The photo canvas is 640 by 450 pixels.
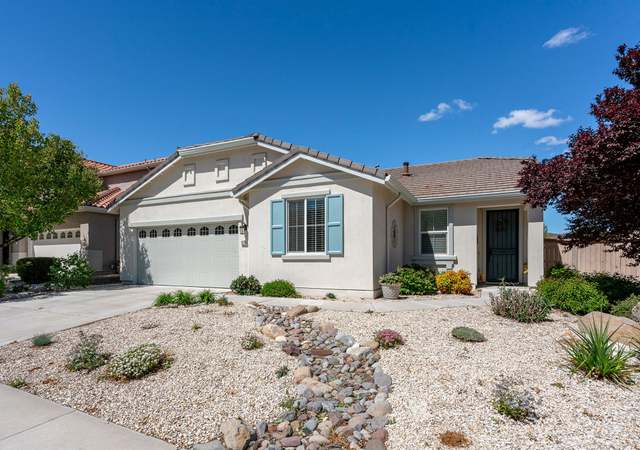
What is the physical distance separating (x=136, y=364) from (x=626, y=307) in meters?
8.75

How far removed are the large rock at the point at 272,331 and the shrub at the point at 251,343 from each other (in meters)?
0.28

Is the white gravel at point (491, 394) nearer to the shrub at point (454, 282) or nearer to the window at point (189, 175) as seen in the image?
the shrub at point (454, 282)

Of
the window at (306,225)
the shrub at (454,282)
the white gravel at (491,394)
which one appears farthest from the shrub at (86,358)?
the shrub at (454,282)

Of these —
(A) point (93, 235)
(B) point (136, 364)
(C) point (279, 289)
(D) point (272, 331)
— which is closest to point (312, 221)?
(C) point (279, 289)

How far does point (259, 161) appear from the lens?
40.0 ft

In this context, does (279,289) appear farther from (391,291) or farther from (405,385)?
(405,385)

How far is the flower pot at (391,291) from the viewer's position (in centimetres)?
946

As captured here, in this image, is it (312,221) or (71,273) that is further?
(71,273)

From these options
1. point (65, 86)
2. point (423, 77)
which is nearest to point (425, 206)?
point (423, 77)

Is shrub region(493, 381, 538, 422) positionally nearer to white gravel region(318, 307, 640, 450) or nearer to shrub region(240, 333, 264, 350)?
white gravel region(318, 307, 640, 450)

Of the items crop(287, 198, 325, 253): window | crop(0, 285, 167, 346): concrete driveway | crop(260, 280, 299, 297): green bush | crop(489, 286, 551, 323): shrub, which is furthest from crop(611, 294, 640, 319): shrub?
crop(0, 285, 167, 346): concrete driveway

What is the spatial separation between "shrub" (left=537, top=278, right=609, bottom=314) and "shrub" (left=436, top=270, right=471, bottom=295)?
8.81 ft

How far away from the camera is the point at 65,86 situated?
1095 cm

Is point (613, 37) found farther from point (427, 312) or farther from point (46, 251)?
point (46, 251)
